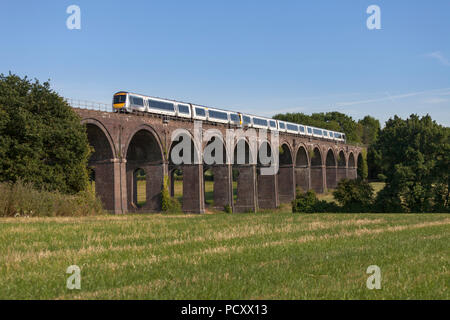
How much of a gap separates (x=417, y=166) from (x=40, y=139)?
93.4ft

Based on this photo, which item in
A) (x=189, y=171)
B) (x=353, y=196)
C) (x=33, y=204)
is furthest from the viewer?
(x=189, y=171)

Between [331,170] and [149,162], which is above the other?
[149,162]

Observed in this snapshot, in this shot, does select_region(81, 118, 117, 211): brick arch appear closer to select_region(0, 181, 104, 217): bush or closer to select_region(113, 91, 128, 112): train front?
select_region(113, 91, 128, 112): train front

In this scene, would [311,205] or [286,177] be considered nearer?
[311,205]

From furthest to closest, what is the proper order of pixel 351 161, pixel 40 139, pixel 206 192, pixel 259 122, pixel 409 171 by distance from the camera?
1. pixel 351 161
2. pixel 206 192
3. pixel 259 122
4. pixel 409 171
5. pixel 40 139

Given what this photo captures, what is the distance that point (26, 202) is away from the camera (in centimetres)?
2247

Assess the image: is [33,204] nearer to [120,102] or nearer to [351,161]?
[120,102]

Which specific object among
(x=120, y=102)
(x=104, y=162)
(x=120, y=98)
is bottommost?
(x=104, y=162)

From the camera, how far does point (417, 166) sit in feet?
125

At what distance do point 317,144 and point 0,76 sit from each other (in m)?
58.4

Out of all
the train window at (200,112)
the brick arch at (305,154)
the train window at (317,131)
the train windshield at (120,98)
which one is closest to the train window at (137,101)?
the train windshield at (120,98)

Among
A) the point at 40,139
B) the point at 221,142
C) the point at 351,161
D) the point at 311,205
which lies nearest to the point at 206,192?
the point at 351,161
